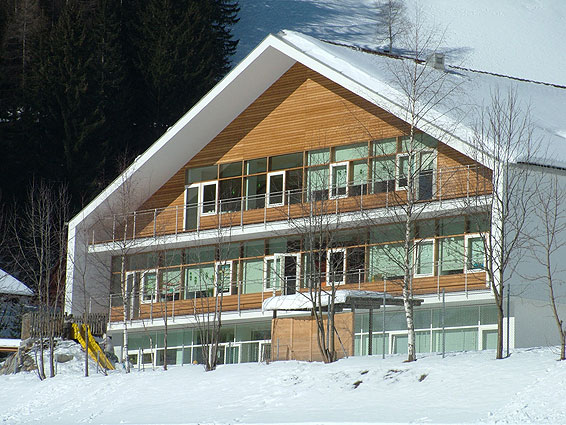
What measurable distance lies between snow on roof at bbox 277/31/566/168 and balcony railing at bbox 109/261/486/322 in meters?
4.02

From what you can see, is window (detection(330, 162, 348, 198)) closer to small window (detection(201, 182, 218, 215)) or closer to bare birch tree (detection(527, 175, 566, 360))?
small window (detection(201, 182, 218, 215))

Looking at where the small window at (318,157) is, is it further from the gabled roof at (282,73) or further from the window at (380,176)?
the gabled roof at (282,73)

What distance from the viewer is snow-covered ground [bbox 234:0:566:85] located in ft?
387

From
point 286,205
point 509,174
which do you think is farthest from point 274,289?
point 509,174

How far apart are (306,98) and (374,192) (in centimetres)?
453

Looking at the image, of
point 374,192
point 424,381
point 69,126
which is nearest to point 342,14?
point 69,126

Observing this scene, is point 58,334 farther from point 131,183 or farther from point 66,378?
point 131,183

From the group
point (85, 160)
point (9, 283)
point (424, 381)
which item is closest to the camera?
point (424, 381)

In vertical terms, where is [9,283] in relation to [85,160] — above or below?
below

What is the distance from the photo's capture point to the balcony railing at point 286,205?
107 feet

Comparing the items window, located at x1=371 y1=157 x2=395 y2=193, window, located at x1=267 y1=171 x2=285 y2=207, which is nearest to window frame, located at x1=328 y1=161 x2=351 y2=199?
window, located at x1=371 y1=157 x2=395 y2=193

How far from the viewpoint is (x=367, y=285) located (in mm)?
34594

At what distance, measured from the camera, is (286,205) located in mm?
37406

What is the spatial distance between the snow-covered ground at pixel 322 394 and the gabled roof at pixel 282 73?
875 cm
